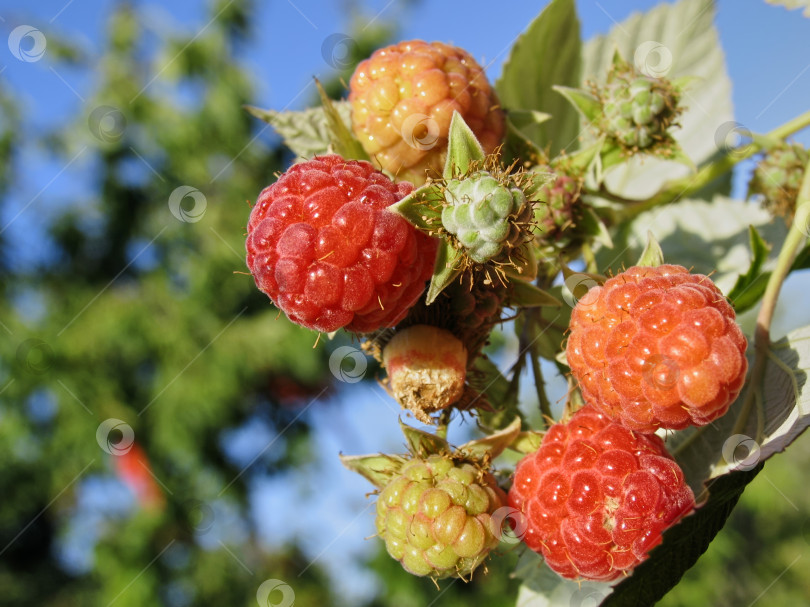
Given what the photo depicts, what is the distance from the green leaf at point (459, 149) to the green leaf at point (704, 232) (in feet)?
1.54

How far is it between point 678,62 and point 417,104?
82cm

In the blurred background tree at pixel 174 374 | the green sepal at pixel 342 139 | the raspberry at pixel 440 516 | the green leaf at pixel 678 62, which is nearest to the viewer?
the raspberry at pixel 440 516

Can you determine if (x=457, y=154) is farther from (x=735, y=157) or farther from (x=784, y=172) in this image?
(x=784, y=172)

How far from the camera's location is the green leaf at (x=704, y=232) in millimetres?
1027

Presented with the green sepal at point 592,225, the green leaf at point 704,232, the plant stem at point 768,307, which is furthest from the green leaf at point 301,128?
the plant stem at point 768,307

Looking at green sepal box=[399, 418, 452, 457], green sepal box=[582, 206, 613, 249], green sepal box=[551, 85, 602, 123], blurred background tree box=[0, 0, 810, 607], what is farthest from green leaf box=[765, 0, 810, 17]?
blurred background tree box=[0, 0, 810, 607]

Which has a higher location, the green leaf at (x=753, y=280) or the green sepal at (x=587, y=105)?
the green sepal at (x=587, y=105)

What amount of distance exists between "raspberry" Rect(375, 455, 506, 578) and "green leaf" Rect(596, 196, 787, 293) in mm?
483

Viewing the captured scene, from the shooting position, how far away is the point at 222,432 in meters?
5.29

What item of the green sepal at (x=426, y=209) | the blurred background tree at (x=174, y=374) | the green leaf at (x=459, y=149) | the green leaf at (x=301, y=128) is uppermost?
the green leaf at (x=301, y=128)

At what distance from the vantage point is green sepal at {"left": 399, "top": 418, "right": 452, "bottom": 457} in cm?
72

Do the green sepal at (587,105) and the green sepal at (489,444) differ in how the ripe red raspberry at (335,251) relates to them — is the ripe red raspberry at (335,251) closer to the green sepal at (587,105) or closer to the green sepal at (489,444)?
the green sepal at (489,444)

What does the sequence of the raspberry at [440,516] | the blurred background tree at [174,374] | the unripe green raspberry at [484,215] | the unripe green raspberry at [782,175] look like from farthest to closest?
the blurred background tree at [174,374] → the unripe green raspberry at [782,175] → the raspberry at [440,516] → the unripe green raspberry at [484,215]

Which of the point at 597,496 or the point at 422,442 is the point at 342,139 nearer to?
the point at 422,442
